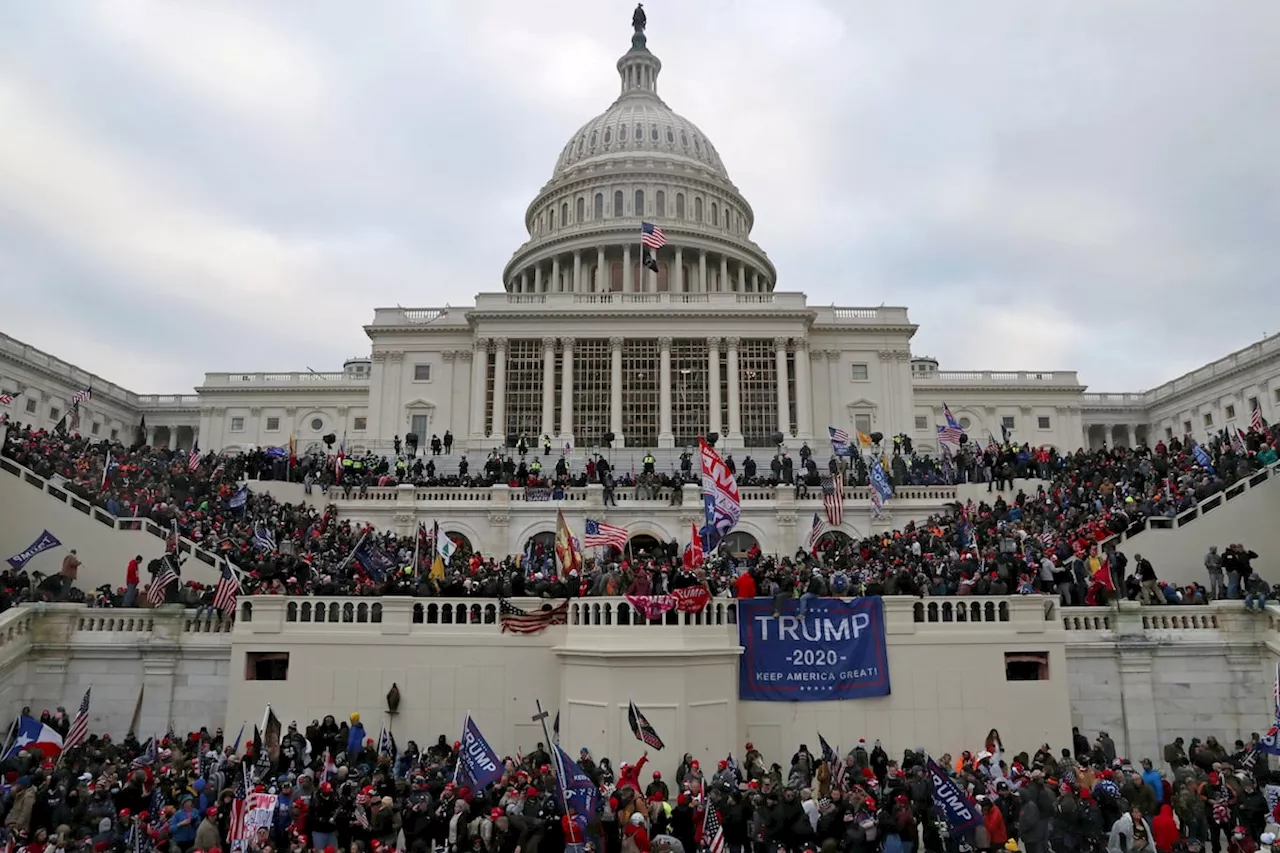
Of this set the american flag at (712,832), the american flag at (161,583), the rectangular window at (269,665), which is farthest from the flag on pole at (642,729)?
the american flag at (161,583)

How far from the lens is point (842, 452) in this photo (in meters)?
42.8

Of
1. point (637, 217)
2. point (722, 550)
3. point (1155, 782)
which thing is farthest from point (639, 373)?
point (1155, 782)

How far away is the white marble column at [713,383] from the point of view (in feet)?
198

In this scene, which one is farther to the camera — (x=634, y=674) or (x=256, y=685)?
(x=256, y=685)

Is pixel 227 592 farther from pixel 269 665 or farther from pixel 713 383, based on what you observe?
pixel 713 383

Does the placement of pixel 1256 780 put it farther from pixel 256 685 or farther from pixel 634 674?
pixel 256 685

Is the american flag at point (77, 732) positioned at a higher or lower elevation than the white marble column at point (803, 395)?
lower

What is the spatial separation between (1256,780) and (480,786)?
42.4 ft

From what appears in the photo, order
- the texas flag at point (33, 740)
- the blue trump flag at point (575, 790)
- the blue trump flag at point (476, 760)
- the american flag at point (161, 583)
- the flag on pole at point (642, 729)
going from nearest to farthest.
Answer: the blue trump flag at point (575, 790), the blue trump flag at point (476, 760), the texas flag at point (33, 740), the flag on pole at point (642, 729), the american flag at point (161, 583)

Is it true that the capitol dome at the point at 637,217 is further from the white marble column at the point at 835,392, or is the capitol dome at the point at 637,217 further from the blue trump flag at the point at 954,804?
the blue trump flag at the point at 954,804

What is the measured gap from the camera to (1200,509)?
90.6 feet

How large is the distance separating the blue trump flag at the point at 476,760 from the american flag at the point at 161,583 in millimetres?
11450

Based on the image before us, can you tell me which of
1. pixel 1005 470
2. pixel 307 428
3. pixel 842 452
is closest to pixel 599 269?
pixel 307 428

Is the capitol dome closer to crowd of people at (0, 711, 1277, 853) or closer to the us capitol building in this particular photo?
the us capitol building
